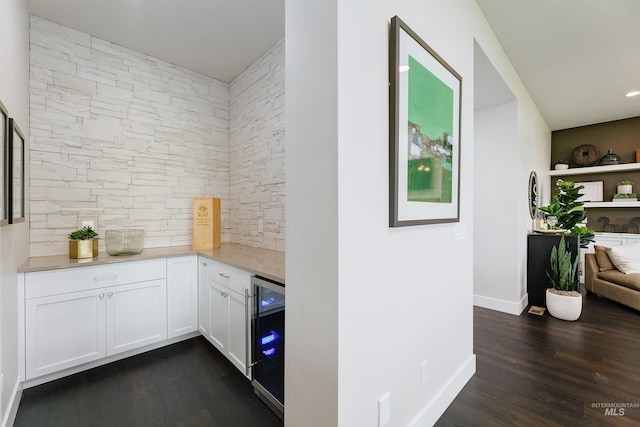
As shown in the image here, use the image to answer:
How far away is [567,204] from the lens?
362 centimetres

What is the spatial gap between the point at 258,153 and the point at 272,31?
3.61ft

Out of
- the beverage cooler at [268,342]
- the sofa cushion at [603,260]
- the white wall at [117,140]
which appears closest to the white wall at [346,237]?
the beverage cooler at [268,342]

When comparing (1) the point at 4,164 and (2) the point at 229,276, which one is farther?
(2) the point at 229,276

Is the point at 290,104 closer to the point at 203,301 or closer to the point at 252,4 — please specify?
the point at 252,4

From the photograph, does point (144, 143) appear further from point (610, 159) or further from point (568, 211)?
point (610, 159)

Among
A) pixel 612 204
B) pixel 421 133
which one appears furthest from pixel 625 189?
pixel 421 133

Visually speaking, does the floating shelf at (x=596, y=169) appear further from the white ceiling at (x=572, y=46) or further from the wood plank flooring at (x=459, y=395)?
the wood plank flooring at (x=459, y=395)

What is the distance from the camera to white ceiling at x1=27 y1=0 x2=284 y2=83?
2.11 meters

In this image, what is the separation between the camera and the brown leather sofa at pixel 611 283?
→ 3.27 m

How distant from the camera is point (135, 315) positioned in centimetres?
223

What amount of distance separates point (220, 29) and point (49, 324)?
8.59 feet

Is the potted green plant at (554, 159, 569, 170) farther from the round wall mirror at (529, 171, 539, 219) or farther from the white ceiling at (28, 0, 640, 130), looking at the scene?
the white ceiling at (28, 0, 640, 130)

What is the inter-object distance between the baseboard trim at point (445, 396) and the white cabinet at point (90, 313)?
211cm

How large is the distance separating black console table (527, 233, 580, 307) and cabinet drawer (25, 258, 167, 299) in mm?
4234
